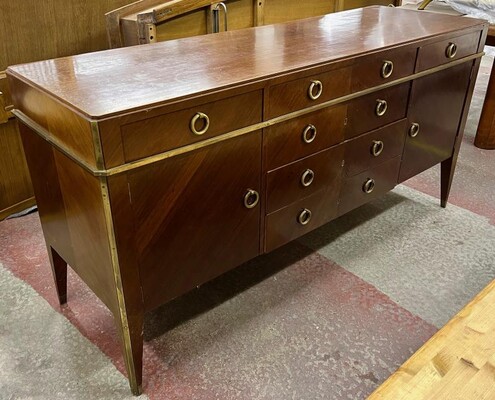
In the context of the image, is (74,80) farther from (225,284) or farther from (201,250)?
(225,284)

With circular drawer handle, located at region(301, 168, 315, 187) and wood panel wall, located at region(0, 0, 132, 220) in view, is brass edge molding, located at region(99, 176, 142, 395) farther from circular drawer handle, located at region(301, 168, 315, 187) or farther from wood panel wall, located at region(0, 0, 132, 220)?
wood panel wall, located at region(0, 0, 132, 220)

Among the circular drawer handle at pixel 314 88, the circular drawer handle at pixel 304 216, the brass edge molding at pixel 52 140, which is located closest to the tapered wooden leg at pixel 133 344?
the brass edge molding at pixel 52 140

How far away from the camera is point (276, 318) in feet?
5.48

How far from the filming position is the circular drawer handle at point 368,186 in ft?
6.11

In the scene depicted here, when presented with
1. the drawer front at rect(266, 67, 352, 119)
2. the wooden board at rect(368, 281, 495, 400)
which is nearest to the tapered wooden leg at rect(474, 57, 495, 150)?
the drawer front at rect(266, 67, 352, 119)

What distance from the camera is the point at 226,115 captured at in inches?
→ 49.2

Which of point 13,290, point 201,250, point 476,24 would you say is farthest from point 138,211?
point 476,24

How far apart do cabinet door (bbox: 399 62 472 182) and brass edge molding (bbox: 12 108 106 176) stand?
1.25 m

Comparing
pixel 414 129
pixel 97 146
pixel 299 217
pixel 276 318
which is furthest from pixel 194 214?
pixel 414 129

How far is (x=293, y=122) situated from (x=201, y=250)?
18.2 inches

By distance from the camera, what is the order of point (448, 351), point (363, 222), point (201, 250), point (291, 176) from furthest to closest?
point (363, 222) < point (291, 176) < point (201, 250) < point (448, 351)

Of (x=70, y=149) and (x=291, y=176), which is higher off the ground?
(x=70, y=149)

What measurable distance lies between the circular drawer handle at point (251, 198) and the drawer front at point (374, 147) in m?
0.42

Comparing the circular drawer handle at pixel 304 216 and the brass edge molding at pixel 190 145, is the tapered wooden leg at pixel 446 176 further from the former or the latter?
the circular drawer handle at pixel 304 216
